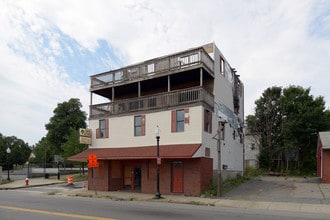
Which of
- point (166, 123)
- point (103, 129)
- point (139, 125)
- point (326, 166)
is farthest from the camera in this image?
point (326, 166)

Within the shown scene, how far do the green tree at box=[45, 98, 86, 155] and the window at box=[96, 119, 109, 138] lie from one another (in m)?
31.4

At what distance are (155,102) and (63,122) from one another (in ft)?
122

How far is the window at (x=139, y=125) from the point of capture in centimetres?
2429

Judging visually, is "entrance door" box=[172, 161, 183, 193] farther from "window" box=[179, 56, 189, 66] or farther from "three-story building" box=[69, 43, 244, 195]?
"window" box=[179, 56, 189, 66]

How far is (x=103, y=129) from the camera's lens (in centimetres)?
2664

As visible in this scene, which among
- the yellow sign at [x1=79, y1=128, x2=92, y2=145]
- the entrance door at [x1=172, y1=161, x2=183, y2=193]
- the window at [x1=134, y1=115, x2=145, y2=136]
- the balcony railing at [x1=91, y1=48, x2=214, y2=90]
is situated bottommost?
the entrance door at [x1=172, y1=161, x2=183, y2=193]

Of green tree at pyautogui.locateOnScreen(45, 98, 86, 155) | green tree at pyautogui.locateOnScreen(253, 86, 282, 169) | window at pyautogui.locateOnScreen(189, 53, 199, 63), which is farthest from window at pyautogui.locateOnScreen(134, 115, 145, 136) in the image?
green tree at pyautogui.locateOnScreen(45, 98, 86, 155)

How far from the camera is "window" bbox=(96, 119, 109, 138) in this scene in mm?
26327

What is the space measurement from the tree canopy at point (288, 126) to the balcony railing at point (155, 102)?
24.4 m

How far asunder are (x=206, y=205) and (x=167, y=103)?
338 inches

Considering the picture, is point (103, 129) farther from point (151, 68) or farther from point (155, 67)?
point (155, 67)

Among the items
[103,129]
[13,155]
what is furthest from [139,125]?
[13,155]

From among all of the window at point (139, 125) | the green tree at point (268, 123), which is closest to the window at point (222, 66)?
the window at point (139, 125)

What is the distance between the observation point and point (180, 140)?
22.2 m
